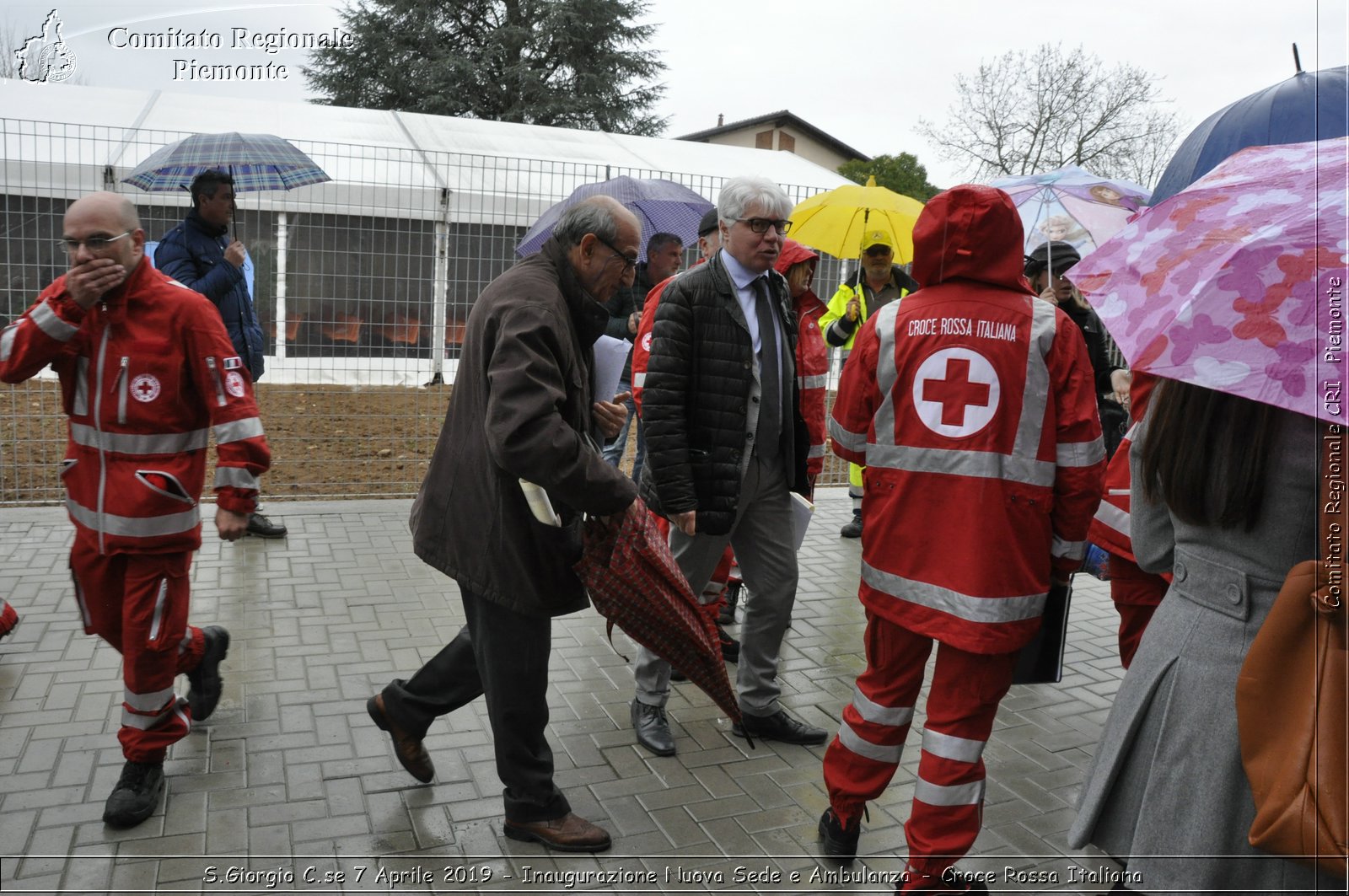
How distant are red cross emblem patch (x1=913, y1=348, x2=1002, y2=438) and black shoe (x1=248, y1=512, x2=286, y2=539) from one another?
5.20 metres

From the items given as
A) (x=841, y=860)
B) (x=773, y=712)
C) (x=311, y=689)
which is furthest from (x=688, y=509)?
(x=311, y=689)

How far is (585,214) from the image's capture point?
3250mm

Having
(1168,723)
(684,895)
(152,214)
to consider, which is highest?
(152,214)

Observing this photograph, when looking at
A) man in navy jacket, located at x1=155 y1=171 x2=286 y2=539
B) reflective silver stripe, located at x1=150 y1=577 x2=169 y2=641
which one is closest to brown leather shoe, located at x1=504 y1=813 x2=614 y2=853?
reflective silver stripe, located at x1=150 y1=577 x2=169 y2=641

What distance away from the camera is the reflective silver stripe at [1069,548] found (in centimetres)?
310

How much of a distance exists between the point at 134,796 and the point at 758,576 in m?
2.38

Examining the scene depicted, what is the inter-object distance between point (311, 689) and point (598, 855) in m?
1.83

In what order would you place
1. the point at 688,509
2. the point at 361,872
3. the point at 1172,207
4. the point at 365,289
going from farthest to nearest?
the point at 365,289 → the point at 688,509 → the point at 361,872 → the point at 1172,207

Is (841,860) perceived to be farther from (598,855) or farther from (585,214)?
(585,214)

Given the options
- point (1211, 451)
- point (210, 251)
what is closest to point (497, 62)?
point (210, 251)

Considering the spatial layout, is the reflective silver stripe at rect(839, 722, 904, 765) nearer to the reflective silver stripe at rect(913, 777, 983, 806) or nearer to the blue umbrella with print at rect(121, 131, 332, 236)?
the reflective silver stripe at rect(913, 777, 983, 806)

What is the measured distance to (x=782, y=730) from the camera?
4316 millimetres

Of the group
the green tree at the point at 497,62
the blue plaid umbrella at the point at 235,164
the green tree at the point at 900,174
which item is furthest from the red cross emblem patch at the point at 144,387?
→ the green tree at the point at 497,62

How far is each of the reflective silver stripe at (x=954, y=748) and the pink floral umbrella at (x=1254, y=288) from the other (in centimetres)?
145
